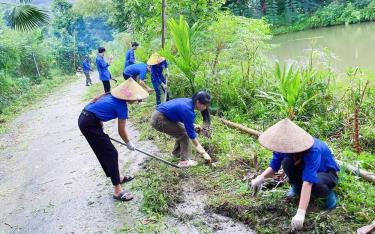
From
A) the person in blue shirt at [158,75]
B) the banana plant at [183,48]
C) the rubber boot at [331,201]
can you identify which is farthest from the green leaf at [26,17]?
the rubber boot at [331,201]

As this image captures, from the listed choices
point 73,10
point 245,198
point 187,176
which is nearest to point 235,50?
point 187,176

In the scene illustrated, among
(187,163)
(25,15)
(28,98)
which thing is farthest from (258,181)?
(28,98)

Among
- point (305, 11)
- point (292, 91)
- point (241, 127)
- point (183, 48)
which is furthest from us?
point (305, 11)

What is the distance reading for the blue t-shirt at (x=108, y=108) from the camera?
4660 millimetres

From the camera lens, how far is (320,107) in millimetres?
7035

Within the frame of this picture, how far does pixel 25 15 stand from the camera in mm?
9773

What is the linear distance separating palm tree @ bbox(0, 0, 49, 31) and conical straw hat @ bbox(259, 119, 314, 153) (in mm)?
8037

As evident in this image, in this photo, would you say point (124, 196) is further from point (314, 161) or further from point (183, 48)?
point (183, 48)

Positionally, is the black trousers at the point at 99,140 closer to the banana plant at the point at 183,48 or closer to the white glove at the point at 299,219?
the white glove at the point at 299,219

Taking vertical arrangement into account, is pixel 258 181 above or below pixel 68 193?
above

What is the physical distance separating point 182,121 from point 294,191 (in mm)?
1809

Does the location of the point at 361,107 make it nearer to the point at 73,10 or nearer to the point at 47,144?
the point at 47,144

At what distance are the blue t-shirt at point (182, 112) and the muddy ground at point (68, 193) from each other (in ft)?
2.47

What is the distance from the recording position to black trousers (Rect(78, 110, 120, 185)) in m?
4.64
